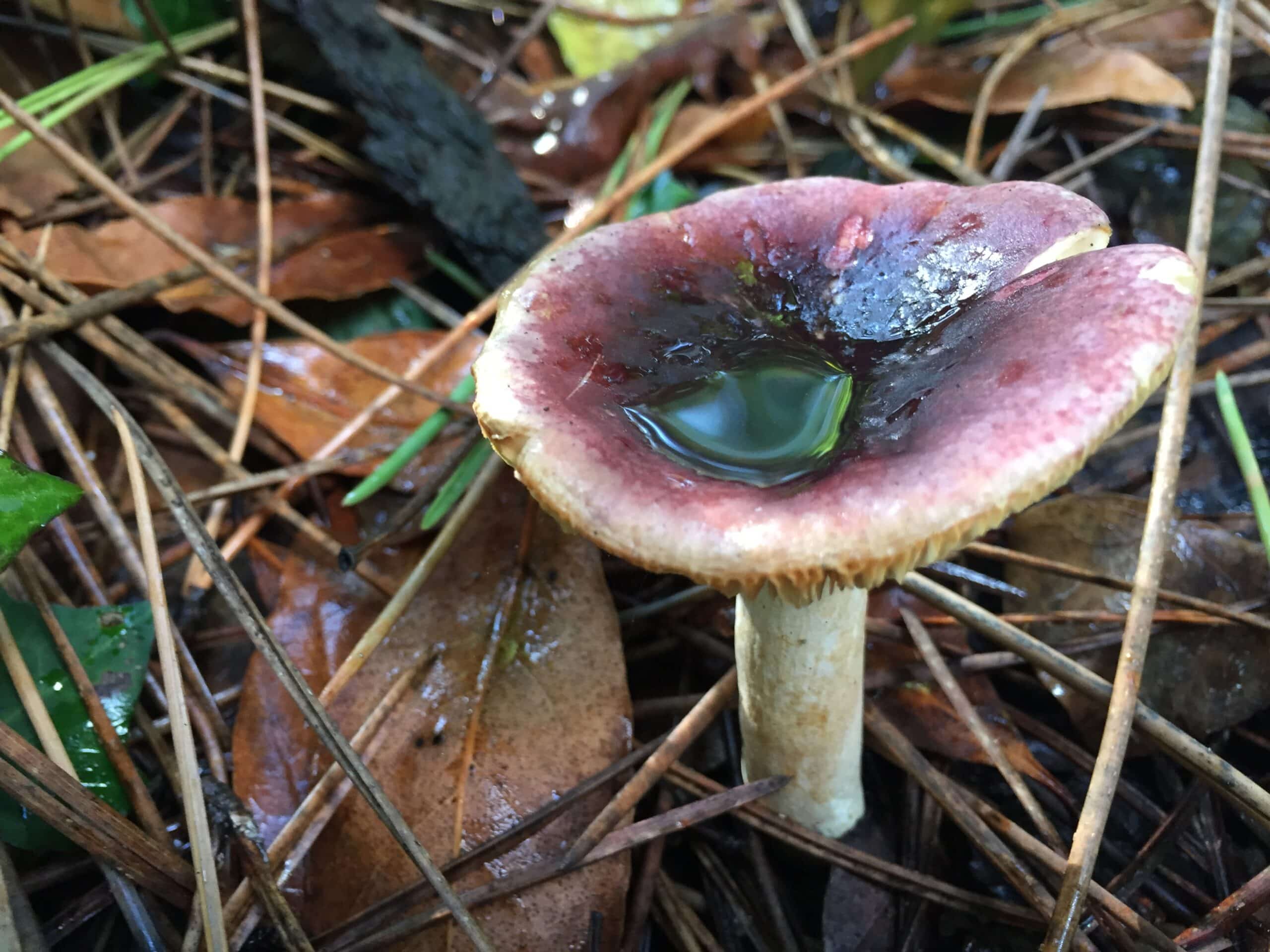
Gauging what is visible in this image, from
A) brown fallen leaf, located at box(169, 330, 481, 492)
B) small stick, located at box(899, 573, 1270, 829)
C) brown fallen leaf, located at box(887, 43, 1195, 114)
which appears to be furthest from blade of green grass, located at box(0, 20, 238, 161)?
small stick, located at box(899, 573, 1270, 829)

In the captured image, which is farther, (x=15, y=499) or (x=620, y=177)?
(x=620, y=177)

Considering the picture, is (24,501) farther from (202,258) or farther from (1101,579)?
(1101,579)

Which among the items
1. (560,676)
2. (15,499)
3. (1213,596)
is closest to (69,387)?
(15,499)

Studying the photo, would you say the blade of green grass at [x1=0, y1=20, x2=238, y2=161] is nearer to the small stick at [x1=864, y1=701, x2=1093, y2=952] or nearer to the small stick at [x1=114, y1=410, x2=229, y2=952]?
the small stick at [x1=114, y1=410, x2=229, y2=952]

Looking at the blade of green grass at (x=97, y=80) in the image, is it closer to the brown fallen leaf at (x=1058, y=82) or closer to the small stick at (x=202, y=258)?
the small stick at (x=202, y=258)

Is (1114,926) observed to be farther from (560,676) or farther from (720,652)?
(560,676)

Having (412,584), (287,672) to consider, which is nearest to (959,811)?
(412,584)

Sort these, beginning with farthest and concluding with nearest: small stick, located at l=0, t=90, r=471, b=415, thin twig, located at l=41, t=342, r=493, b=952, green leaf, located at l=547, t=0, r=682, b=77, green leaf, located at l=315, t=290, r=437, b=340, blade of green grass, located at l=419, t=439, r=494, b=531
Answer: green leaf, located at l=547, t=0, r=682, b=77, green leaf, located at l=315, t=290, r=437, b=340, small stick, located at l=0, t=90, r=471, b=415, blade of green grass, located at l=419, t=439, r=494, b=531, thin twig, located at l=41, t=342, r=493, b=952
